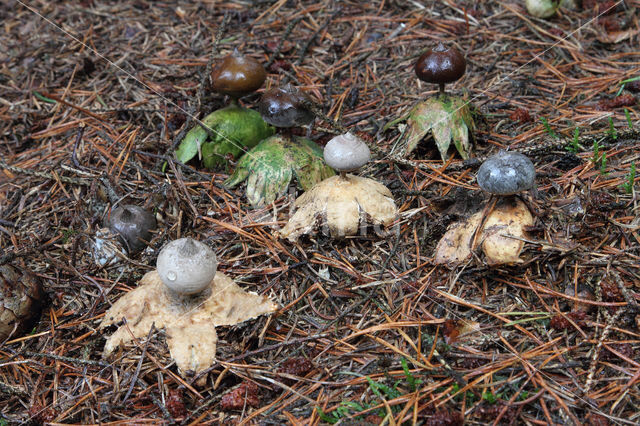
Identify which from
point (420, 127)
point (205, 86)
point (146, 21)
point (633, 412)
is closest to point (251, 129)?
point (205, 86)

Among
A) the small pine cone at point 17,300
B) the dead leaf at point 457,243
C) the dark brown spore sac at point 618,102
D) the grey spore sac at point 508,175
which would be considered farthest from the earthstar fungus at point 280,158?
the dark brown spore sac at point 618,102

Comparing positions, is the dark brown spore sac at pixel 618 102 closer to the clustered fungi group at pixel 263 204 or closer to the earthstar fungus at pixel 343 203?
the clustered fungi group at pixel 263 204

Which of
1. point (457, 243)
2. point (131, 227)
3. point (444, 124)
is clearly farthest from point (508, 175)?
point (131, 227)

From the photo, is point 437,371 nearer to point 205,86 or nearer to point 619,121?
point 619,121

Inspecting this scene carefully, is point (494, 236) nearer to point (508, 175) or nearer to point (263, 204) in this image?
point (508, 175)

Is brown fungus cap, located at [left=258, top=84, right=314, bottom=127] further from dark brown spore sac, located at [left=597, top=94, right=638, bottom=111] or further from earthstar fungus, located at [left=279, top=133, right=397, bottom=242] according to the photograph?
dark brown spore sac, located at [left=597, top=94, right=638, bottom=111]

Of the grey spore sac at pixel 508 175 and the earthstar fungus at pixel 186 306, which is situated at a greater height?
the grey spore sac at pixel 508 175

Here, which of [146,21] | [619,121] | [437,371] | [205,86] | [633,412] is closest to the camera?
[633,412]

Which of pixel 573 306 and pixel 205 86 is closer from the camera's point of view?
pixel 573 306
